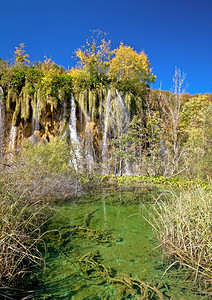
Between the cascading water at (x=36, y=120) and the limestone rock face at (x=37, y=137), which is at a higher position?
the cascading water at (x=36, y=120)

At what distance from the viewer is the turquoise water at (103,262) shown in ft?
7.70

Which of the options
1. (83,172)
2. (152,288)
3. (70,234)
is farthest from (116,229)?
(83,172)

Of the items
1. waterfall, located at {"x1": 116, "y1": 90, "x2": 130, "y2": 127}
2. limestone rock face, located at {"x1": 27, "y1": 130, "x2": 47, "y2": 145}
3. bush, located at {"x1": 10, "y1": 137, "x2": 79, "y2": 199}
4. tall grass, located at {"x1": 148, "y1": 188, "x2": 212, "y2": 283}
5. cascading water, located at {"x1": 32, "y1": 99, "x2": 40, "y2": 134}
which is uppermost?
waterfall, located at {"x1": 116, "y1": 90, "x2": 130, "y2": 127}

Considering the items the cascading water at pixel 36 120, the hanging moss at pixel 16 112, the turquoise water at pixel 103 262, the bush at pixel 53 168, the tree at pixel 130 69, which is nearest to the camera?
the turquoise water at pixel 103 262

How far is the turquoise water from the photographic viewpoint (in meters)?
2.35

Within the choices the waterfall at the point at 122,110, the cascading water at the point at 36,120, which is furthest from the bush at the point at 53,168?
the waterfall at the point at 122,110

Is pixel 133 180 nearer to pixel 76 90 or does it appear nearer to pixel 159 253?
pixel 159 253

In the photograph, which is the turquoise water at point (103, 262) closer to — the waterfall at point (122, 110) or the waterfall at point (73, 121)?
the waterfall at point (73, 121)

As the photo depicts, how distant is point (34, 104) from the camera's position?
13.7m

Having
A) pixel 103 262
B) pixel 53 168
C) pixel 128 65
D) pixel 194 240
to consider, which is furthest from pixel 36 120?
pixel 194 240

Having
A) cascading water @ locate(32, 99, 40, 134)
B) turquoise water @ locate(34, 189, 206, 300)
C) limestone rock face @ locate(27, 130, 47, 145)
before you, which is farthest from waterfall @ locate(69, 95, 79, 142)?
turquoise water @ locate(34, 189, 206, 300)

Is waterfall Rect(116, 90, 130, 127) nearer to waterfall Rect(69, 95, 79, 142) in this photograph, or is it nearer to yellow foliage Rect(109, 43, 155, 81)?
yellow foliage Rect(109, 43, 155, 81)

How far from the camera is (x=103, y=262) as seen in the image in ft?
9.78

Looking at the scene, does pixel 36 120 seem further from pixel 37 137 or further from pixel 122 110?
pixel 122 110
